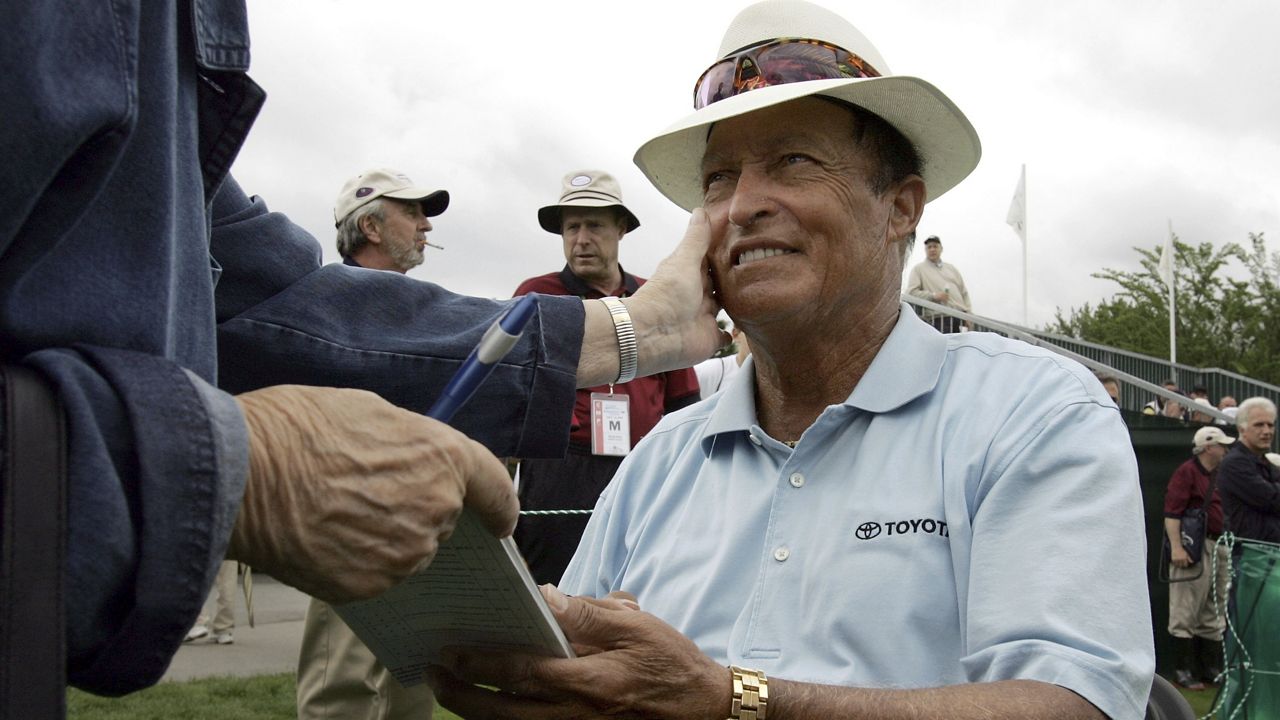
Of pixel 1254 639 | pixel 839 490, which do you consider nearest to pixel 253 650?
pixel 1254 639

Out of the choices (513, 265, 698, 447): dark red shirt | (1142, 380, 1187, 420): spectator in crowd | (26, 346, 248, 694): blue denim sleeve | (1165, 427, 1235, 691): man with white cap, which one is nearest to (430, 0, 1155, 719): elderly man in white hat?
(26, 346, 248, 694): blue denim sleeve

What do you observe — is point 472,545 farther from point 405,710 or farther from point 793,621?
point 405,710

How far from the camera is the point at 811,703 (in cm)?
186

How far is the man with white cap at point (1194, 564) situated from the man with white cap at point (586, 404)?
19.0 feet

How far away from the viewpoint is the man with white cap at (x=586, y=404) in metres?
4.77

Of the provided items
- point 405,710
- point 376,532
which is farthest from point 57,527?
point 405,710

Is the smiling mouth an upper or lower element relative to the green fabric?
upper

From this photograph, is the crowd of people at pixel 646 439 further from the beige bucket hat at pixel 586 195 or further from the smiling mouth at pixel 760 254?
the beige bucket hat at pixel 586 195

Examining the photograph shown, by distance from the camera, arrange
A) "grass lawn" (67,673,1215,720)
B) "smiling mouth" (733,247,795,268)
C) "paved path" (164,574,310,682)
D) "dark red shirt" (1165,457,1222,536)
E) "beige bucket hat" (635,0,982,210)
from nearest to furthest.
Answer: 1. "beige bucket hat" (635,0,982,210)
2. "smiling mouth" (733,247,795,268)
3. "grass lawn" (67,673,1215,720)
4. "paved path" (164,574,310,682)
5. "dark red shirt" (1165,457,1222,536)

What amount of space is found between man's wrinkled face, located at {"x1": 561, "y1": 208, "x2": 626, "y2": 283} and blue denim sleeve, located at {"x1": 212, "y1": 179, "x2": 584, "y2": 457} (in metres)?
3.42

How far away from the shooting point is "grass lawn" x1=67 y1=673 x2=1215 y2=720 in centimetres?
577

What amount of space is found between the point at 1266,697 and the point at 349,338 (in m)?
6.28

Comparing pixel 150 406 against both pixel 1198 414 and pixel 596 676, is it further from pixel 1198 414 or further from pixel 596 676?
pixel 1198 414

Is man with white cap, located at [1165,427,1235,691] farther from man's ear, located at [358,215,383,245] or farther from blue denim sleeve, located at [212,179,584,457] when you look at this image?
blue denim sleeve, located at [212,179,584,457]
